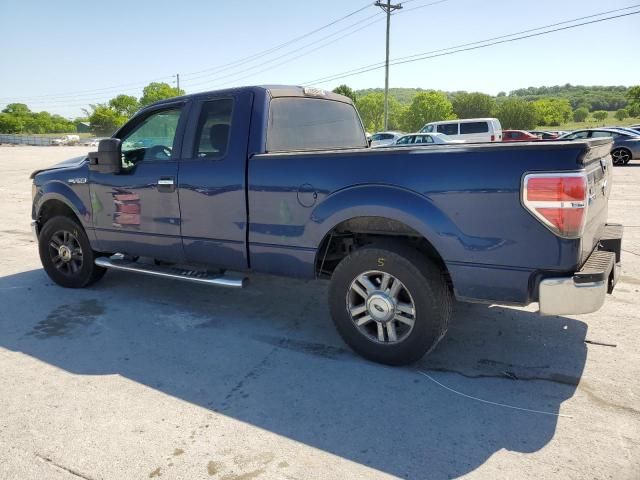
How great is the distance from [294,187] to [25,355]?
2.49m

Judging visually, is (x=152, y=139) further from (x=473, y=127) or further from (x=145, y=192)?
(x=473, y=127)

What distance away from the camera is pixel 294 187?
363 cm

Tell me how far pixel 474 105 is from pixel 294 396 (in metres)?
141

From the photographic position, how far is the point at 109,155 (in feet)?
15.1

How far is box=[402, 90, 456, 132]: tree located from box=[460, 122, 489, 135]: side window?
108104mm

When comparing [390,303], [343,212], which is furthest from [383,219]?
[390,303]

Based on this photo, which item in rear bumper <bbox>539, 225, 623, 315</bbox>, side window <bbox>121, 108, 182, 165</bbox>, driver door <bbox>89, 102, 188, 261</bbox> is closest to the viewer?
rear bumper <bbox>539, 225, 623, 315</bbox>

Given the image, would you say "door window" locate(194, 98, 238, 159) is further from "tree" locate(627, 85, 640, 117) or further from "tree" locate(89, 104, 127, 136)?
→ "tree" locate(89, 104, 127, 136)

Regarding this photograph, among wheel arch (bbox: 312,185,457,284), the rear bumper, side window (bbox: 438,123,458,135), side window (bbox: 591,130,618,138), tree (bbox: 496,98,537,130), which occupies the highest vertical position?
tree (bbox: 496,98,537,130)

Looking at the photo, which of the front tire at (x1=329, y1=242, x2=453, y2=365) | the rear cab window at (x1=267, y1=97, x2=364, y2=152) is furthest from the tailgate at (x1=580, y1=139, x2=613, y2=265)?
the rear cab window at (x1=267, y1=97, x2=364, y2=152)

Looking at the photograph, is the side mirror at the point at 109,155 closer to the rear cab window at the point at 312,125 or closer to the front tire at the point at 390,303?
the rear cab window at the point at 312,125

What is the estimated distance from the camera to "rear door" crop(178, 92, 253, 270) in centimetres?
400

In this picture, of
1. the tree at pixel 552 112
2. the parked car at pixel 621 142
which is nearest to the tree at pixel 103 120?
the tree at pixel 552 112

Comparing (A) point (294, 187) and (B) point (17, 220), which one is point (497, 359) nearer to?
(A) point (294, 187)
